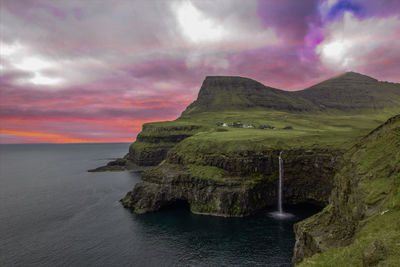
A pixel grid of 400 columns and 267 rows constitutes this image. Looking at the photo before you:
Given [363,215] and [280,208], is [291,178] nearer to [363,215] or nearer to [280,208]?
[280,208]

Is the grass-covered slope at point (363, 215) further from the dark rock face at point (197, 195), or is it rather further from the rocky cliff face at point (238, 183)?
the rocky cliff face at point (238, 183)

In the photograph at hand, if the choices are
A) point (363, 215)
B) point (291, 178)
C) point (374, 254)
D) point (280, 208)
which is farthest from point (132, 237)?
point (291, 178)

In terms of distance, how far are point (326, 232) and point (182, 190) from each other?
64.6 m

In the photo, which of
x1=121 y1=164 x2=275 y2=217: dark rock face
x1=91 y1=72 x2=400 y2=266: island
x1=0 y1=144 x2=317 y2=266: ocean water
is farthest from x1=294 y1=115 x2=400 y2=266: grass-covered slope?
x1=121 y1=164 x2=275 y2=217: dark rock face

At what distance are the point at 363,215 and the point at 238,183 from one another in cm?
6071

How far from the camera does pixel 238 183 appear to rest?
88625mm

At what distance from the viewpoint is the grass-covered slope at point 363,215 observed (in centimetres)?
2041

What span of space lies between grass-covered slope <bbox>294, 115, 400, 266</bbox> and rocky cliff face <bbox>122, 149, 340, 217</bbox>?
4715cm

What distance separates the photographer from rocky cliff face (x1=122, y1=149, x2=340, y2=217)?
282 feet

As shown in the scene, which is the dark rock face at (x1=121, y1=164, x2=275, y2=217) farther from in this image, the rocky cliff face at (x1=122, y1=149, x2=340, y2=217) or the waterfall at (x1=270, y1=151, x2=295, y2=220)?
the waterfall at (x1=270, y1=151, x2=295, y2=220)

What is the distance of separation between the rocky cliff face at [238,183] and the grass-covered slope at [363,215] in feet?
155

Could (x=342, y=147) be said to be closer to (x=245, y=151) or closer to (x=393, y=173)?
(x=245, y=151)

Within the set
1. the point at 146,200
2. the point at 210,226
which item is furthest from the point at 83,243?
the point at 210,226

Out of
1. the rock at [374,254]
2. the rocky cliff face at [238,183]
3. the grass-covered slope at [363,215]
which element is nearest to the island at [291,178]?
the rocky cliff face at [238,183]
